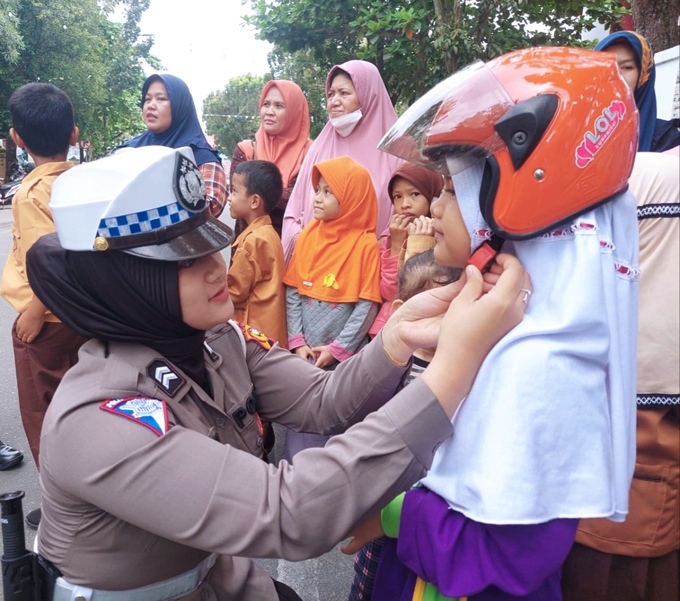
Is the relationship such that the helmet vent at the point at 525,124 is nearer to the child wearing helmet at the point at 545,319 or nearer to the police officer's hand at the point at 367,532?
the child wearing helmet at the point at 545,319

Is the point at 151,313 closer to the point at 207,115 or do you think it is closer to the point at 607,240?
the point at 607,240

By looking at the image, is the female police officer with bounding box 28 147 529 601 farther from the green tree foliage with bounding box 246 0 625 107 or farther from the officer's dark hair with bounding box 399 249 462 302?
the green tree foliage with bounding box 246 0 625 107

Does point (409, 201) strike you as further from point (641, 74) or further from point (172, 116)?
point (172, 116)

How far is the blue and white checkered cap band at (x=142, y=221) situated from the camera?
1.19 metres

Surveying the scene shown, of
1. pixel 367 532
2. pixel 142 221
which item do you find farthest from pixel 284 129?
pixel 367 532

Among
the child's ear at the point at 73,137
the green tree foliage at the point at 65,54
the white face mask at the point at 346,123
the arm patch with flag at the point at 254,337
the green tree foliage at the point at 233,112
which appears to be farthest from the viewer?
the green tree foliage at the point at 233,112

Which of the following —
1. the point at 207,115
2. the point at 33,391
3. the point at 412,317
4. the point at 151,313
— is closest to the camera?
the point at 151,313

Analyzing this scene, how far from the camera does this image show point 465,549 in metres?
1.10

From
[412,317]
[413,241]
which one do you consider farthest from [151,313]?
[413,241]

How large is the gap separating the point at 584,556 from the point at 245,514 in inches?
36.7

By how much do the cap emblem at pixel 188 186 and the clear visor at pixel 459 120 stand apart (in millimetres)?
453

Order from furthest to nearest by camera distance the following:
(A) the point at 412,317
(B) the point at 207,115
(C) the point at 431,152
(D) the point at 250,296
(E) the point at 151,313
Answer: (B) the point at 207,115 < (D) the point at 250,296 < (A) the point at 412,317 < (E) the point at 151,313 < (C) the point at 431,152

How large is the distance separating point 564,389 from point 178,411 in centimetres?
74

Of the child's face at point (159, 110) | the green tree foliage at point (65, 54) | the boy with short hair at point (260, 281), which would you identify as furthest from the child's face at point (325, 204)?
the green tree foliage at point (65, 54)
